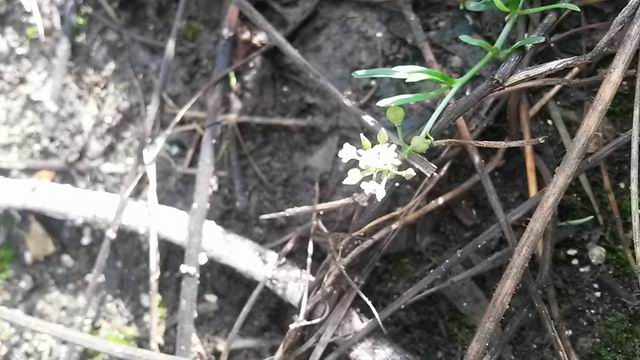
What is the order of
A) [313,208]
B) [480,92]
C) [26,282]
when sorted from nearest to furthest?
[480,92]
[313,208]
[26,282]

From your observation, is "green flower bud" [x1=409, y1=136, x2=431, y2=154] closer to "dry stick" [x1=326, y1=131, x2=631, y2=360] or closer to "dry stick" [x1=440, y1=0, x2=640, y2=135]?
"dry stick" [x1=440, y1=0, x2=640, y2=135]

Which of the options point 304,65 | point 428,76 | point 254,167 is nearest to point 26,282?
point 254,167

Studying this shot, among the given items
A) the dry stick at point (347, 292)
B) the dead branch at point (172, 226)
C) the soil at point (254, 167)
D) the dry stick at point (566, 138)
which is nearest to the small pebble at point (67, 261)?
the soil at point (254, 167)

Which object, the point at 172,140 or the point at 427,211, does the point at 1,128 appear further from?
the point at 427,211

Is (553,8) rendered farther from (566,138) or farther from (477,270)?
(477,270)

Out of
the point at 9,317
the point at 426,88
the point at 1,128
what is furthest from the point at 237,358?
the point at 1,128
